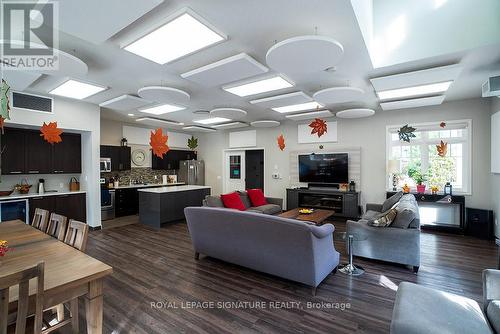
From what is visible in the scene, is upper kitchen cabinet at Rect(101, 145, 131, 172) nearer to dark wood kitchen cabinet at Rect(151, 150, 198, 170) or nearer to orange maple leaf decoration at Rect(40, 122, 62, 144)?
dark wood kitchen cabinet at Rect(151, 150, 198, 170)

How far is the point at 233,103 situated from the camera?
5.24 meters

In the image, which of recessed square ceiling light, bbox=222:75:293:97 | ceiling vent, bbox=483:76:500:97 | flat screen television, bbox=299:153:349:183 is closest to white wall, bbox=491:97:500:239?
ceiling vent, bbox=483:76:500:97

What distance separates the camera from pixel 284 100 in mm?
4578

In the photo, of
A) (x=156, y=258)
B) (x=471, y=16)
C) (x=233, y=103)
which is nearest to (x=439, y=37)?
(x=471, y=16)

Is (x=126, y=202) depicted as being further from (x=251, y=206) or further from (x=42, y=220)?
(x=42, y=220)

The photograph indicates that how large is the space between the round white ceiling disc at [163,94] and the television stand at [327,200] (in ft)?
13.6

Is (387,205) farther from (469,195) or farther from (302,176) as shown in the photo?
(302,176)

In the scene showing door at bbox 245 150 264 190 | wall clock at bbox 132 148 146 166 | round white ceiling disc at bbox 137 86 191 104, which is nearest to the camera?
round white ceiling disc at bbox 137 86 191 104

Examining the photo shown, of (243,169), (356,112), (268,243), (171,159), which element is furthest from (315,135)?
(171,159)

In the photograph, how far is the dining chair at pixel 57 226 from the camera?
7.81 feet

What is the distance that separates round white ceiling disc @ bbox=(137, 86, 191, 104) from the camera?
3582 millimetres

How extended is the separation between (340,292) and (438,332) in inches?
54.2
